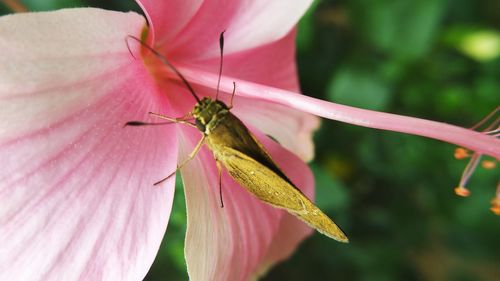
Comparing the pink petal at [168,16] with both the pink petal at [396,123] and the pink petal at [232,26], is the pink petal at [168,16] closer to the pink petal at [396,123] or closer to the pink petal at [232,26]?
the pink petal at [232,26]

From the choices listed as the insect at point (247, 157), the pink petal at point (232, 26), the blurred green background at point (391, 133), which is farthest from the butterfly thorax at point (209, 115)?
the blurred green background at point (391, 133)

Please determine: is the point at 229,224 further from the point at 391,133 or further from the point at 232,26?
the point at 391,133

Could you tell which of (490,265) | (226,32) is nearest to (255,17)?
(226,32)

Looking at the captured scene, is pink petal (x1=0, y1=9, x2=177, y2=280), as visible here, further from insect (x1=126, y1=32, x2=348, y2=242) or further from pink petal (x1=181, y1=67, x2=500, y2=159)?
pink petal (x1=181, y1=67, x2=500, y2=159)

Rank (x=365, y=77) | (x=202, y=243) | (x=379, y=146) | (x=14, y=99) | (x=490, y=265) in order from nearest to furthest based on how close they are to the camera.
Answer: (x=14, y=99)
(x=202, y=243)
(x=365, y=77)
(x=379, y=146)
(x=490, y=265)

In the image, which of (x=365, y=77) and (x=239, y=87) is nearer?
(x=239, y=87)

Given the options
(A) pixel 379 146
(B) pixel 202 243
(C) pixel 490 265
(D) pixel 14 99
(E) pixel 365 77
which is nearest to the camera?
(D) pixel 14 99

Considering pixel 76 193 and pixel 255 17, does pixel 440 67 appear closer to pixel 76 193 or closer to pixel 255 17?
pixel 255 17

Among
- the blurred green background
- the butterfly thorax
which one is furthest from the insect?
the blurred green background
